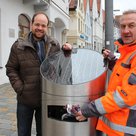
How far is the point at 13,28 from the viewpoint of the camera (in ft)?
39.0

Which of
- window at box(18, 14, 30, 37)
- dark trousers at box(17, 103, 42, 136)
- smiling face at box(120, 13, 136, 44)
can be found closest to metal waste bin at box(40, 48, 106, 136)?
dark trousers at box(17, 103, 42, 136)

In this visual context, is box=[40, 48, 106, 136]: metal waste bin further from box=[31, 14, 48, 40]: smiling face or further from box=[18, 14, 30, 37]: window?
box=[18, 14, 30, 37]: window

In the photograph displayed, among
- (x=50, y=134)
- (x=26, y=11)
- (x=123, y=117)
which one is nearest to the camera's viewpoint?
(x=123, y=117)

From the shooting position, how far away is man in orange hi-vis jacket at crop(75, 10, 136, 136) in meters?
2.02

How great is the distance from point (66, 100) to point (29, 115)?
2.60 ft

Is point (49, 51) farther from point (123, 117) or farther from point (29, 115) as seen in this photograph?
point (123, 117)

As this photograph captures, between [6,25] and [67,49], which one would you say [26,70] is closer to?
[67,49]

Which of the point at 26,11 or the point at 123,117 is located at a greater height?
the point at 26,11

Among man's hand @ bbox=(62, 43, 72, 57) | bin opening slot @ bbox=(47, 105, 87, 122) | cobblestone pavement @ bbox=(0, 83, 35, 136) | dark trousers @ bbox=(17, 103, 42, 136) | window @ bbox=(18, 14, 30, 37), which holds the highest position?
window @ bbox=(18, 14, 30, 37)

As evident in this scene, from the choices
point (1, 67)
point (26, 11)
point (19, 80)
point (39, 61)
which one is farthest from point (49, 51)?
point (26, 11)

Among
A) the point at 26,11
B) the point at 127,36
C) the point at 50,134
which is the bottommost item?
the point at 50,134

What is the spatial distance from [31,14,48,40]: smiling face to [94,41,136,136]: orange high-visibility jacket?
0.97 m

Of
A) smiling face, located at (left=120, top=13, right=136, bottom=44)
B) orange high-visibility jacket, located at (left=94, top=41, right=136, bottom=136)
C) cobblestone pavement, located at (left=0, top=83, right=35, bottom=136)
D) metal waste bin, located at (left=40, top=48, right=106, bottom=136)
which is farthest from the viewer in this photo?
cobblestone pavement, located at (left=0, top=83, right=35, bottom=136)

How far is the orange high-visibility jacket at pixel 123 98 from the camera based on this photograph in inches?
79.1
